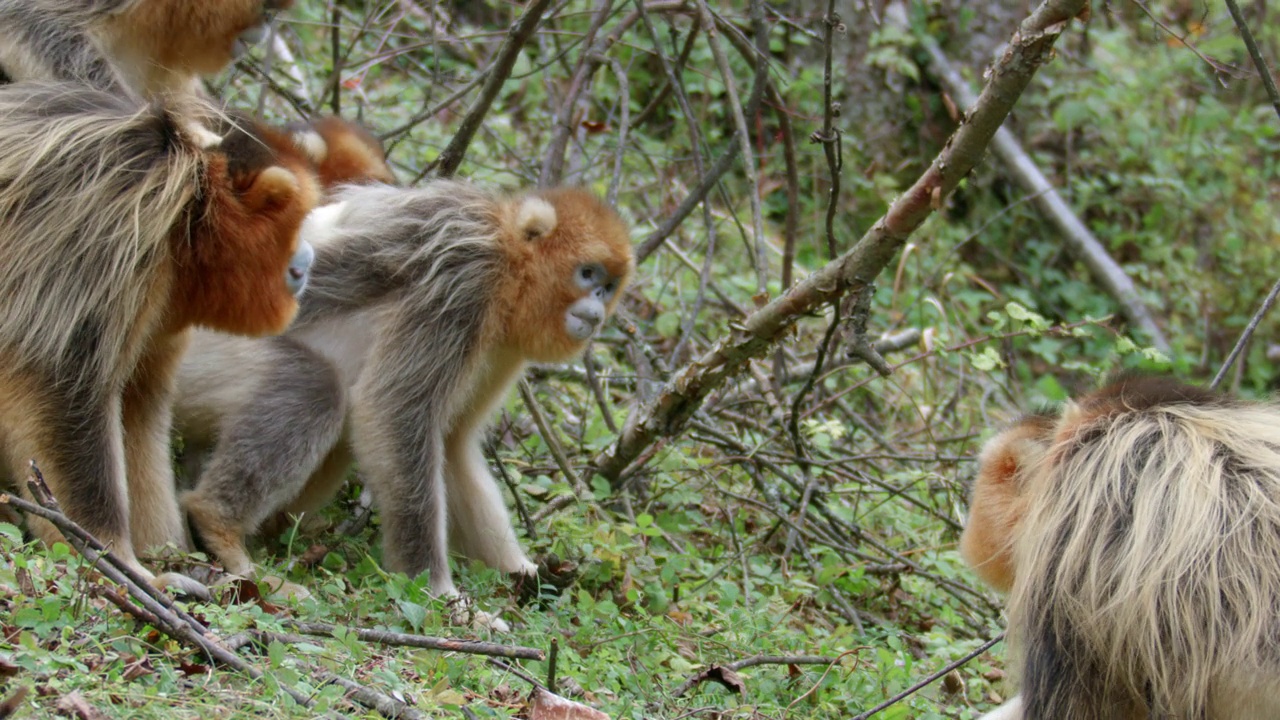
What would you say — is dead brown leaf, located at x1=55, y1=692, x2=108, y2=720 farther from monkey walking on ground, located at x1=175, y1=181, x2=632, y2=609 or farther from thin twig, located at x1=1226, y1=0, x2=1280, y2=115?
thin twig, located at x1=1226, y1=0, x2=1280, y2=115

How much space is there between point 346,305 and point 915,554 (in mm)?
2688

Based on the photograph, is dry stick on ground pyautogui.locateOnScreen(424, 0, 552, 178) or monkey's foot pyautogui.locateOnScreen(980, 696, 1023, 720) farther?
dry stick on ground pyautogui.locateOnScreen(424, 0, 552, 178)

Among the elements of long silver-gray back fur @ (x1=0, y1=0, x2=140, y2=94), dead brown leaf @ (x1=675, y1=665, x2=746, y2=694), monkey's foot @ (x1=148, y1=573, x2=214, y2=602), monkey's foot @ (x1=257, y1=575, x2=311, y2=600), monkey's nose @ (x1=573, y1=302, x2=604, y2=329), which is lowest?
dead brown leaf @ (x1=675, y1=665, x2=746, y2=694)

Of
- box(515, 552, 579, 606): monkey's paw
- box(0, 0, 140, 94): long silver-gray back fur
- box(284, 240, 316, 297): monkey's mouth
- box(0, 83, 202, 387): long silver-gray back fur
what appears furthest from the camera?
box(515, 552, 579, 606): monkey's paw

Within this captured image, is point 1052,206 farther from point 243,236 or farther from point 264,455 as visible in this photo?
point 243,236

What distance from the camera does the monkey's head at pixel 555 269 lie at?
4766mm

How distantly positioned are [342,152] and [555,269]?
117cm

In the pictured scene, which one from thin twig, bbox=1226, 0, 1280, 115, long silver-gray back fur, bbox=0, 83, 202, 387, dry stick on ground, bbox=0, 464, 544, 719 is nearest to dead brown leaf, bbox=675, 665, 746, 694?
dry stick on ground, bbox=0, 464, 544, 719

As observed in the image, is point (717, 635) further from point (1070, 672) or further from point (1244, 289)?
point (1244, 289)

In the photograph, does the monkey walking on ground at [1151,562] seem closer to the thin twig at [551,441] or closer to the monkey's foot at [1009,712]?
the monkey's foot at [1009,712]

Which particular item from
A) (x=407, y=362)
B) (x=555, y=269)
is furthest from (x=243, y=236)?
(x=555, y=269)

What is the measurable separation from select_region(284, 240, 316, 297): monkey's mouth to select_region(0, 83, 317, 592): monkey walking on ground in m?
0.05

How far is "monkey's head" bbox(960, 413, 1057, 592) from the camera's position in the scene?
139 inches

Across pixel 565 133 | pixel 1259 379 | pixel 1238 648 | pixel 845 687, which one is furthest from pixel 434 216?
pixel 1259 379
